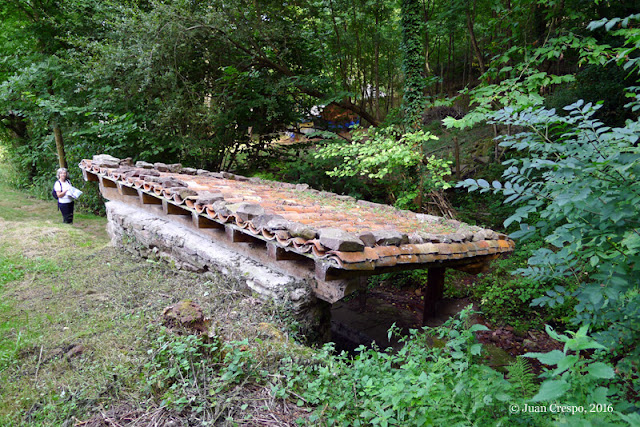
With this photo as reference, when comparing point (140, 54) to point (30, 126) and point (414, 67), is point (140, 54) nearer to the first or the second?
point (414, 67)

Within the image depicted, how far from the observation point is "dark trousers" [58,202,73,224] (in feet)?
27.9

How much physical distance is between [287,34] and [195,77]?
2504 mm

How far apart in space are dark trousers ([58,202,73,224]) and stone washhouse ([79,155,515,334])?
3.81 metres

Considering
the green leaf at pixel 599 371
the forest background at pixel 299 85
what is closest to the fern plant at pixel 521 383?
the green leaf at pixel 599 371

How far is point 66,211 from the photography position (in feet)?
28.1

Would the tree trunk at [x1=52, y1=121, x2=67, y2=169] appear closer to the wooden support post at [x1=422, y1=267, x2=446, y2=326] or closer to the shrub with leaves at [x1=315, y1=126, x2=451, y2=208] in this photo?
the shrub with leaves at [x1=315, y1=126, x2=451, y2=208]

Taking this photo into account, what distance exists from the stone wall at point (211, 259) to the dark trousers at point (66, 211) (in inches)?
120

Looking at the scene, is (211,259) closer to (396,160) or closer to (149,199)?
(149,199)

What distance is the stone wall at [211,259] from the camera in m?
3.29

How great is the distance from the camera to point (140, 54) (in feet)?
25.1

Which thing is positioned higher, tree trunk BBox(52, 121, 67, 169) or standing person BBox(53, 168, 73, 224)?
tree trunk BBox(52, 121, 67, 169)

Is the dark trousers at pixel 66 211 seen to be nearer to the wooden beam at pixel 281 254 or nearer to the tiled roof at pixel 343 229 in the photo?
the tiled roof at pixel 343 229

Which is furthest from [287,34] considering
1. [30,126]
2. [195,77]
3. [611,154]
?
[30,126]

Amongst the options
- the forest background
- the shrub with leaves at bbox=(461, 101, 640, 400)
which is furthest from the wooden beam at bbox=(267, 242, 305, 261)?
the forest background
